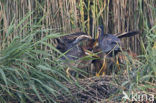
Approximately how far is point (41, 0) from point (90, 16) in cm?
72

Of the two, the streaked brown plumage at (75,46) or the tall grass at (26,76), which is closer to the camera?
the tall grass at (26,76)

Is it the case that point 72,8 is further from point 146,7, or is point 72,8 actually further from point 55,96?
point 55,96

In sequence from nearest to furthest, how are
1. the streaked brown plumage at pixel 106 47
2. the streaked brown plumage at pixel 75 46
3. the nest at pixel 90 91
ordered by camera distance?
1. the nest at pixel 90 91
2. the streaked brown plumage at pixel 75 46
3. the streaked brown plumage at pixel 106 47

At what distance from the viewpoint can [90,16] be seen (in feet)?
14.9

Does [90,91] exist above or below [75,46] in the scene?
below

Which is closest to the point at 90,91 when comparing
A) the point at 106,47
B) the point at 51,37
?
the point at 51,37

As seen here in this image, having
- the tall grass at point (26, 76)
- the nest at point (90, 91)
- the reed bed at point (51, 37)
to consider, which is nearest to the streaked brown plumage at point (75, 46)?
the reed bed at point (51, 37)

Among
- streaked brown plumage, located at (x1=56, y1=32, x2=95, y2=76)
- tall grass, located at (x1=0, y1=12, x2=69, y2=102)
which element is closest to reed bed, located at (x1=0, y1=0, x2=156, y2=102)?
tall grass, located at (x1=0, y1=12, x2=69, y2=102)

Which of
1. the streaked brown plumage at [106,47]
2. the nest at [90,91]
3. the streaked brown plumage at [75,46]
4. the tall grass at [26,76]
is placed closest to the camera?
the tall grass at [26,76]

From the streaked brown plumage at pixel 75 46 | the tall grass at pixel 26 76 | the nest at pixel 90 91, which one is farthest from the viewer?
the streaked brown plumage at pixel 75 46

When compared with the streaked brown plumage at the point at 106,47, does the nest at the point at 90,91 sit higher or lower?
lower

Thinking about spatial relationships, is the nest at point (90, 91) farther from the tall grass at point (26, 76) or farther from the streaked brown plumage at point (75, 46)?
the streaked brown plumage at point (75, 46)

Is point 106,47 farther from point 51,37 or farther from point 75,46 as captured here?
point 51,37

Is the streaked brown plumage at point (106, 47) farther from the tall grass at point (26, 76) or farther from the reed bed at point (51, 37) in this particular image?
the tall grass at point (26, 76)
